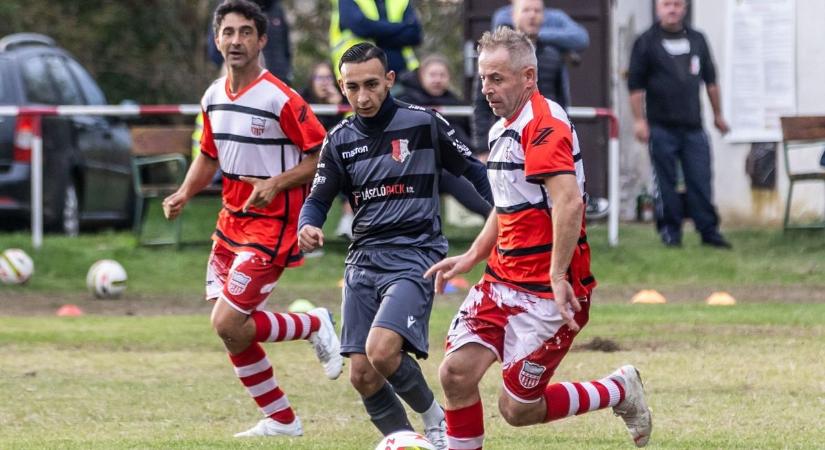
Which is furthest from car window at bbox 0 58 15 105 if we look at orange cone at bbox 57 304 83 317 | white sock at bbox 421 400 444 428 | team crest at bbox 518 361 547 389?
team crest at bbox 518 361 547 389

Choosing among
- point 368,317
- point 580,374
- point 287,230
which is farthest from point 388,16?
point 368,317

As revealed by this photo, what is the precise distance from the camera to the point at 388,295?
7449 mm

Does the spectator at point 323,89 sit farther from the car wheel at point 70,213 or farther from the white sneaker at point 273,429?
the white sneaker at point 273,429

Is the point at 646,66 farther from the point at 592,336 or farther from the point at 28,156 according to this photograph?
the point at 28,156

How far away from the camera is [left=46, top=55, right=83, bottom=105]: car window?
1731 cm

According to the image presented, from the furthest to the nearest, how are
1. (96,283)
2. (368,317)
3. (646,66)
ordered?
(646,66) < (96,283) < (368,317)

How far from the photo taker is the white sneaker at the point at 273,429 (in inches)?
327

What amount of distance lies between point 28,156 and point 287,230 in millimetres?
8060

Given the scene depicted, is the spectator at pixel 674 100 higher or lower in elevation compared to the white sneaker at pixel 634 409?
higher

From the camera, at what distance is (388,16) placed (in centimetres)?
1464

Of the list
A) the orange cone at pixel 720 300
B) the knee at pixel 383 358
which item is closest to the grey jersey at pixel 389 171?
the knee at pixel 383 358

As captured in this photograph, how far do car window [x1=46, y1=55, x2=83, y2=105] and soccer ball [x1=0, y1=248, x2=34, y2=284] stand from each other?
293 cm

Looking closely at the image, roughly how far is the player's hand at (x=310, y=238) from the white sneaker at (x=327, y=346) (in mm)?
1968

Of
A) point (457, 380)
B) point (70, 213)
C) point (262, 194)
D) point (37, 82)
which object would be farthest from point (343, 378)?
point (37, 82)
